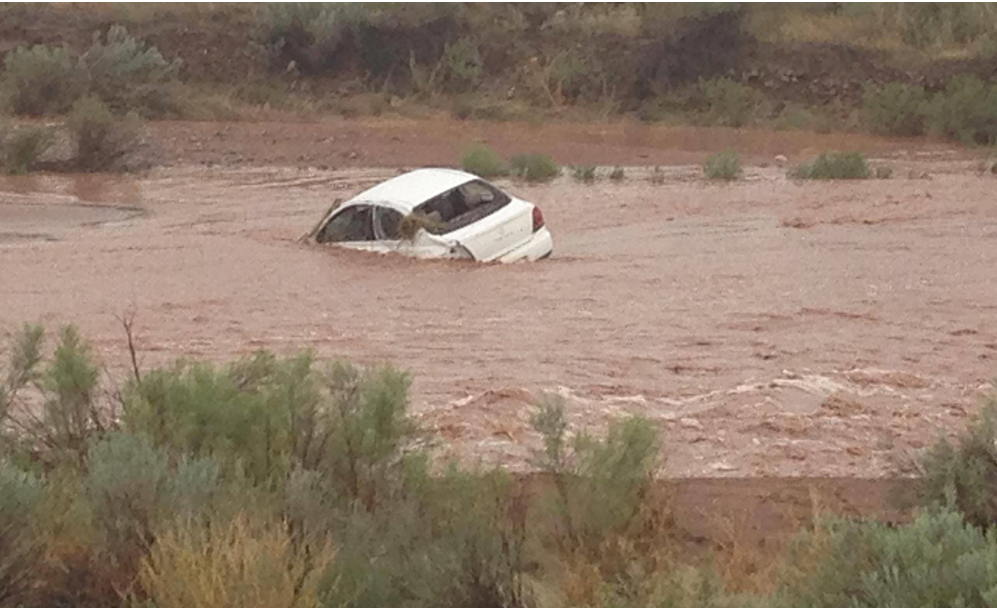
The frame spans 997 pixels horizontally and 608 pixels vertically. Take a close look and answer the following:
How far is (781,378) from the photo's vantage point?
36.3 feet

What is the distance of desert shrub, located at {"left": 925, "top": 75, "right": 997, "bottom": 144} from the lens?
101 ft

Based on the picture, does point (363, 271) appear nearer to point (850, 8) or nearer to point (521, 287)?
point (521, 287)

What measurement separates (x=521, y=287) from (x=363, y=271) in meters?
1.68

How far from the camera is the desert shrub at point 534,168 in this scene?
24.4 metres

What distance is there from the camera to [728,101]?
34125mm

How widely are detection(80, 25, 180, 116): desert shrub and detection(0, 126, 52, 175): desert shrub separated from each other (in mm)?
5480

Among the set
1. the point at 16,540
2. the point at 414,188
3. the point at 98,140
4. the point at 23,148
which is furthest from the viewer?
the point at 98,140

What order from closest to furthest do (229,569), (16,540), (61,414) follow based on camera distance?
(229,569) → (16,540) → (61,414)

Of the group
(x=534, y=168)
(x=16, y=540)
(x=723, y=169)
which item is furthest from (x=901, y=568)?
(x=534, y=168)

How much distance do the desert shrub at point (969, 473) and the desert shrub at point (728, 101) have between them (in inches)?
1028

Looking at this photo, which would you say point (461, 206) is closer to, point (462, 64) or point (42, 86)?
point (42, 86)

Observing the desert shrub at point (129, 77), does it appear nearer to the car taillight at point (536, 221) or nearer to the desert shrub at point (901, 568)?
the car taillight at point (536, 221)

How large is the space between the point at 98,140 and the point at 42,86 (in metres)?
6.05

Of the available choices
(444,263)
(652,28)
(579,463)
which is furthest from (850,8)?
(579,463)
